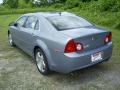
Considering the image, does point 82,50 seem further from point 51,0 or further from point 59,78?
point 51,0

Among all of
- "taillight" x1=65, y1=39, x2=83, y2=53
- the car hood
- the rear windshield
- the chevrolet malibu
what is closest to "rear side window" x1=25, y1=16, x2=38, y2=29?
the chevrolet malibu

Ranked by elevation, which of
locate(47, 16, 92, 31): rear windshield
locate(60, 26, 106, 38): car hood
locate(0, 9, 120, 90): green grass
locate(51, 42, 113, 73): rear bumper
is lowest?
locate(0, 9, 120, 90): green grass

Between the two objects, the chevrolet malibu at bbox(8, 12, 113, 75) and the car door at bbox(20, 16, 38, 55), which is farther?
the car door at bbox(20, 16, 38, 55)

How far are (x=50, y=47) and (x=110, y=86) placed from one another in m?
1.57

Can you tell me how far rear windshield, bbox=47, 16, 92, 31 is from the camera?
5991mm

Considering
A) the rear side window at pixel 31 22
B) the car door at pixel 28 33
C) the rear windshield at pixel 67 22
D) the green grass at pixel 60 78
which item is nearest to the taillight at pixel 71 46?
the rear windshield at pixel 67 22

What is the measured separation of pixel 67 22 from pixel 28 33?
3.95 ft

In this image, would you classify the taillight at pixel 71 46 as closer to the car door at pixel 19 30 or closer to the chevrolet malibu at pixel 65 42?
the chevrolet malibu at pixel 65 42

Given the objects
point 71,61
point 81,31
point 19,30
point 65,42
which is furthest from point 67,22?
point 19,30

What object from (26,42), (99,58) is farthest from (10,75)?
(99,58)

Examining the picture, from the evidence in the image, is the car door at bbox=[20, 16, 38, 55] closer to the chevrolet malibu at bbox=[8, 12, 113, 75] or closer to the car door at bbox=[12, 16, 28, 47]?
the chevrolet malibu at bbox=[8, 12, 113, 75]

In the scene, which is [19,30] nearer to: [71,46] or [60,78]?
[60,78]

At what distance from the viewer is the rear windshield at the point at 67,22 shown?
599 centimetres

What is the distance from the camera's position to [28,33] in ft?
22.3
